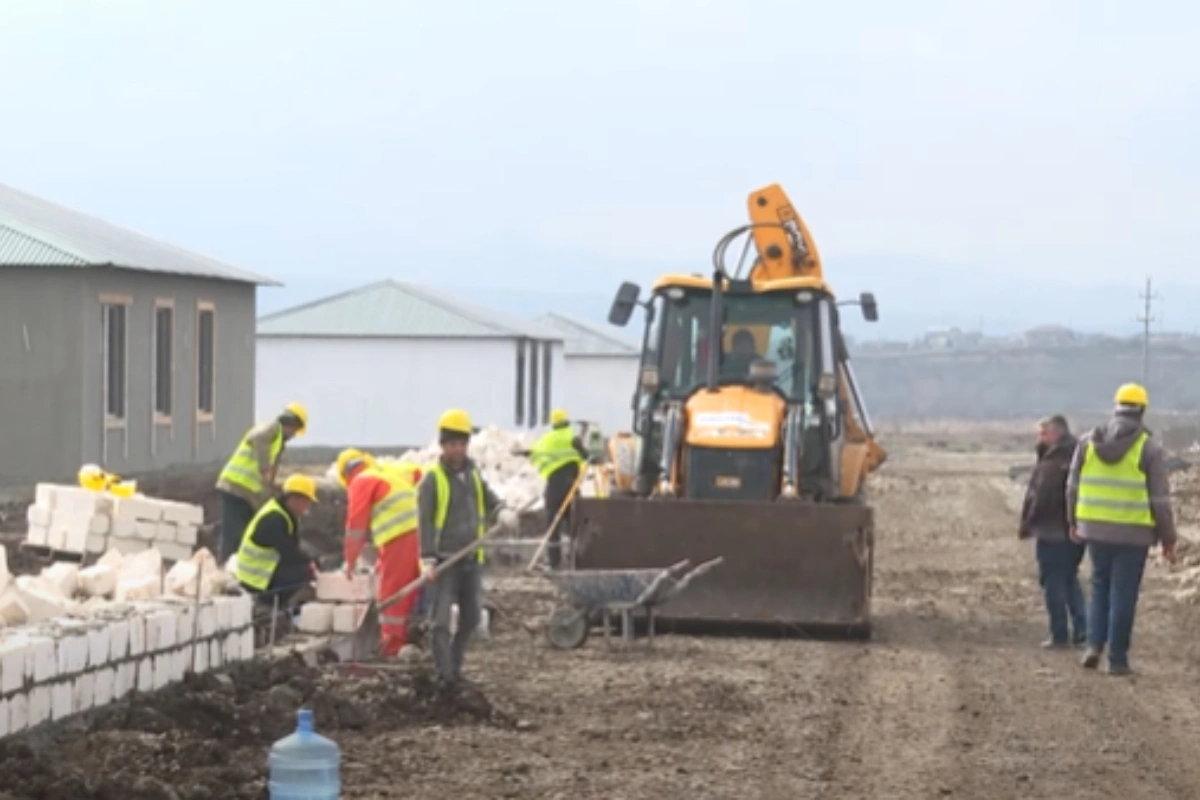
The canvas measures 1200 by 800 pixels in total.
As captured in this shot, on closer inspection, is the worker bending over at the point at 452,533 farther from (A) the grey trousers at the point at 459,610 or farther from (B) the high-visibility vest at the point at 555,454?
(B) the high-visibility vest at the point at 555,454

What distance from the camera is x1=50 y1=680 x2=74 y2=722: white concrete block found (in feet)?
32.5

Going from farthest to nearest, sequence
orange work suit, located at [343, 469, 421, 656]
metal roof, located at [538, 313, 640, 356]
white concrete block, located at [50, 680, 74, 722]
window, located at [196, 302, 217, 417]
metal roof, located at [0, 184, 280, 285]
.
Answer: metal roof, located at [538, 313, 640, 356], window, located at [196, 302, 217, 417], metal roof, located at [0, 184, 280, 285], orange work suit, located at [343, 469, 421, 656], white concrete block, located at [50, 680, 74, 722]

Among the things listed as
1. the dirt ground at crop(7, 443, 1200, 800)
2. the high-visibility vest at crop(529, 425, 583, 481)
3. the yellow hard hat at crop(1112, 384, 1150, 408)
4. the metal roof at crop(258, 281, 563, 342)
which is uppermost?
the metal roof at crop(258, 281, 563, 342)

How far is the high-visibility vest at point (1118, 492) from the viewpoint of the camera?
14344 millimetres

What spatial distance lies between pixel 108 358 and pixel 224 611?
17126 mm

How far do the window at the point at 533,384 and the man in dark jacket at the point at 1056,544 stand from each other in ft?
134

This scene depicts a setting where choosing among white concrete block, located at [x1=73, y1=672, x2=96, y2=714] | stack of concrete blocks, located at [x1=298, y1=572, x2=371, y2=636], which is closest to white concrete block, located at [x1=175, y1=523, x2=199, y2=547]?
stack of concrete blocks, located at [x1=298, y1=572, x2=371, y2=636]

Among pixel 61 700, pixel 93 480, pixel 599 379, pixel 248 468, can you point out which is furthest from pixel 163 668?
pixel 599 379

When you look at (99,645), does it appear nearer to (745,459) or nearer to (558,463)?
(745,459)

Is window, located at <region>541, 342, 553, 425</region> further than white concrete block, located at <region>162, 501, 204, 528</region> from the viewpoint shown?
Yes

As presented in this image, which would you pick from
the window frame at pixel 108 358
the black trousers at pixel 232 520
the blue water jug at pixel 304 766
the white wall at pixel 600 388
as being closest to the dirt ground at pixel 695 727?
the blue water jug at pixel 304 766

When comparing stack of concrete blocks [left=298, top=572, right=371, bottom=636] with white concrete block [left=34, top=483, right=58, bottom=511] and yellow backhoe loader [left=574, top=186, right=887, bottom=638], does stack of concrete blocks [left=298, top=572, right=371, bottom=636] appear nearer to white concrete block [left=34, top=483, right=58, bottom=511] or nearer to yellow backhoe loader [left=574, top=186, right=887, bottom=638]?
yellow backhoe loader [left=574, top=186, right=887, bottom=638]

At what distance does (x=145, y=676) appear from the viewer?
11.1 meters

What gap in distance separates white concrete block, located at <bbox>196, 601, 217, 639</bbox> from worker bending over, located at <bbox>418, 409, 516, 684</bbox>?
3.89ft
